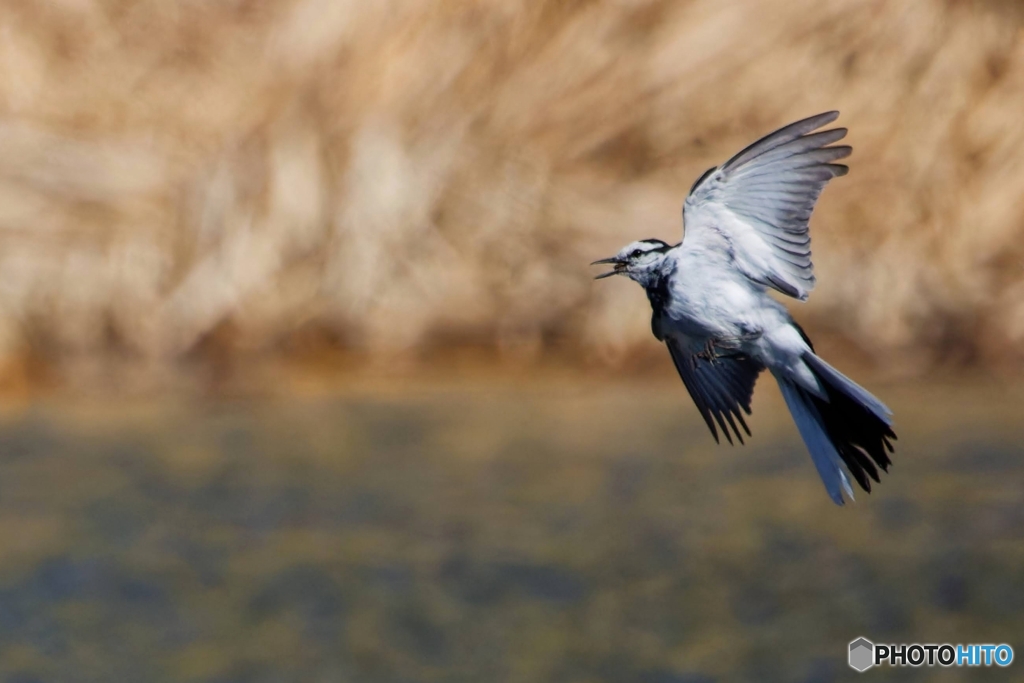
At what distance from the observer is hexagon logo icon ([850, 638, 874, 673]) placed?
8.91 meters

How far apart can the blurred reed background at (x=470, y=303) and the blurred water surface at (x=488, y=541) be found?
0.03 metres

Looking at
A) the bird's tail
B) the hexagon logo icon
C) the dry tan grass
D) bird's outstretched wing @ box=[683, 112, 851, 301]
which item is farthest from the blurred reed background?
bird's outstretched wing @ box=[683, 112, 851, 301]

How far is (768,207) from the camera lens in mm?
3811

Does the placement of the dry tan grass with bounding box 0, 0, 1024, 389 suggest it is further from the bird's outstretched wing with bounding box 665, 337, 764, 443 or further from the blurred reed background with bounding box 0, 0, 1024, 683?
the bird's outstretched wing with bounding box 665, 337, 764, 443

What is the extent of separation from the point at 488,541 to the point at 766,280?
6.22m

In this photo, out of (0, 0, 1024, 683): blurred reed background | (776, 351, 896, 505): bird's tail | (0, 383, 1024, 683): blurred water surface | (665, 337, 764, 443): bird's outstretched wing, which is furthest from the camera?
(0, 0, 1024, 683): blurred reed background

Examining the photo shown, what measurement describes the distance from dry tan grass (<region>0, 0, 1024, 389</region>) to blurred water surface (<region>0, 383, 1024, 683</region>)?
1.74 ft

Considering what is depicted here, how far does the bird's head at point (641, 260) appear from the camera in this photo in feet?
12.9

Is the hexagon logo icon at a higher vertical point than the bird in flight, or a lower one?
higher

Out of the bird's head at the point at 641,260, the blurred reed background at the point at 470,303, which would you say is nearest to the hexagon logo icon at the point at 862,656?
the blurred reed background at the point at 470,303

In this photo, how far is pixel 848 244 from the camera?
10.4 meters

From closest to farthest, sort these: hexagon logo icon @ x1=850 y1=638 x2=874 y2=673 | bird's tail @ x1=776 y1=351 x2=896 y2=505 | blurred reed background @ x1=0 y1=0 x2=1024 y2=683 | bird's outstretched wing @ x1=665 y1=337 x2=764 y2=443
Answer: bird's tail @ x1=776 y1=351 x2=896 y2=505 < bird's outstretched wing @ x1=665 y1=337 x2=764 y2=443 < hexagon logo icon @ x1=850 y1=638 x2=874 y2=673 < blurred reed background @ x1=0 y1=0 x2=1024 y2=683

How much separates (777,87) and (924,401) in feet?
7.14

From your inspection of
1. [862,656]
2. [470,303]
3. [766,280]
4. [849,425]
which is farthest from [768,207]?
[470,303]
